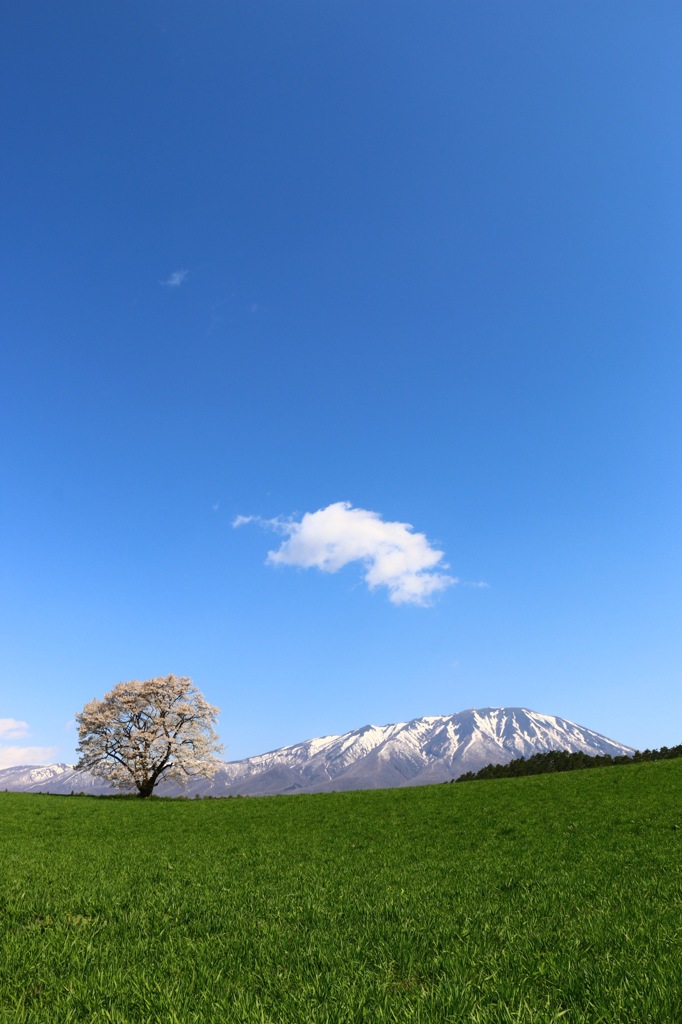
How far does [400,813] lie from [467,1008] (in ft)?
99.6

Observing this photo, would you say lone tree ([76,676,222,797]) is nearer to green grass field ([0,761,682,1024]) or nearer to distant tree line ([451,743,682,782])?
distant tree line ([451,743,682,782])

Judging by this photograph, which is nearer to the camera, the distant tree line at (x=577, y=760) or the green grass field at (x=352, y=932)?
the green grass field at (x=352, y=932)

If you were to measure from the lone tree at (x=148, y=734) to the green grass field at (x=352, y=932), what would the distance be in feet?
147

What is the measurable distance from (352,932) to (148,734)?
63.0 m

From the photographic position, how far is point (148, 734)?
2515 inches

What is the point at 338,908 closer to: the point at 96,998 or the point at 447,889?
the point at 447,889

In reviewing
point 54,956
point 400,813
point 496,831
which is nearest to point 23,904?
point 54,956

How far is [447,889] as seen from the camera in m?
12.1

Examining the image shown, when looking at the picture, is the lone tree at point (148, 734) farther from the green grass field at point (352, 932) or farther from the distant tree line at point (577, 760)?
the green grass field at point (352, 932)

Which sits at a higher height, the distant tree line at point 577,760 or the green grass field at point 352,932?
the green grass field at point 352,932

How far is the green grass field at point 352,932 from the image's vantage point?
5980 millimetres

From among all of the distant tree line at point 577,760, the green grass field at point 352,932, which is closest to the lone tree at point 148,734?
the distant tree line at point 577,760

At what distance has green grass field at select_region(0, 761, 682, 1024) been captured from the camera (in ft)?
19.6

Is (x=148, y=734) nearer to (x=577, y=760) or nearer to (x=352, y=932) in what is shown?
(x=577, y=760)
